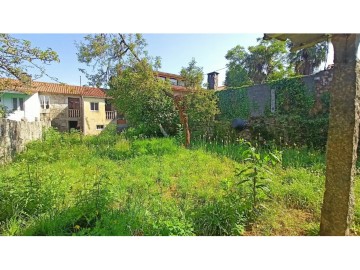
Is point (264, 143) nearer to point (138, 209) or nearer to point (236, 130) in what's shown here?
point (236, 130)

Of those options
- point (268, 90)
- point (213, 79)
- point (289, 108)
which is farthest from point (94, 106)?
point (289, 108)

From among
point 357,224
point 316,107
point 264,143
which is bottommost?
point 357,224

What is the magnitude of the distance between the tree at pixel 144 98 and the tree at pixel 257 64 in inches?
492

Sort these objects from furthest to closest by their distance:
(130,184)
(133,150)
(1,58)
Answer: (133,150)
(1,58)
(130,184)

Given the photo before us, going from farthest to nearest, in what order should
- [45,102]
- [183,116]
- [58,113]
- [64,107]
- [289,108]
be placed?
[64,107] → [58,113] → [45,102] → [289,108] → [183,116]

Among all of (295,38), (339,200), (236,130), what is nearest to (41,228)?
(339,200)

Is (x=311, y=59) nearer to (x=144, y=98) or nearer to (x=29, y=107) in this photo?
(x=144, y=98)

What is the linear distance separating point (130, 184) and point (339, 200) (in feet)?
10.3

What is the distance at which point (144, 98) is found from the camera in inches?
348

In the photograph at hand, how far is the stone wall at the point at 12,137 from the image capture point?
575cm

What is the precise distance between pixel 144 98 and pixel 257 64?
16.7 meters

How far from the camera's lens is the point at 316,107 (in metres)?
8.45

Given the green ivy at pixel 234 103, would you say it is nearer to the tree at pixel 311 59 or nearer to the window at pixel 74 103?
the tree at pixel 311 59

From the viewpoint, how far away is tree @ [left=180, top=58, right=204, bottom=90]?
305 inches
